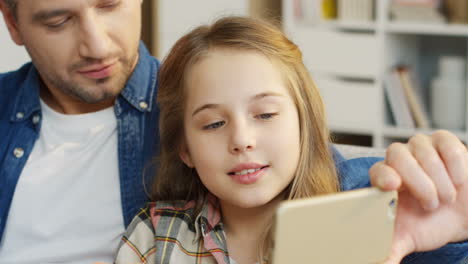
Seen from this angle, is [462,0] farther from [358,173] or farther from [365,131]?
[358,173]

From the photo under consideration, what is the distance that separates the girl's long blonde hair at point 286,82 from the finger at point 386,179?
0.83 feet

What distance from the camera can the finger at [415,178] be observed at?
3.14ft

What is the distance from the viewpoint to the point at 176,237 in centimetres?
119

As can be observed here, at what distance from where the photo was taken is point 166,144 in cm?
131

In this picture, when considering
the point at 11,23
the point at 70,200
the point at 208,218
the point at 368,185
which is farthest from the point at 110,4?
the point at 368,185

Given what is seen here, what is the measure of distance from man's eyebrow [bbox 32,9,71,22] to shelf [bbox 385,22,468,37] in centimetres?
196

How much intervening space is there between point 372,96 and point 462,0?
552 mm

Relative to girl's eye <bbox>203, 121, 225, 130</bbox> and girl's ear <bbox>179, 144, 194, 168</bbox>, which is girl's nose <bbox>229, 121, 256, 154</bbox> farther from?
girl's ear <bbox>179, 144, 194, 168</bbox>

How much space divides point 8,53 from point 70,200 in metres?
0.85

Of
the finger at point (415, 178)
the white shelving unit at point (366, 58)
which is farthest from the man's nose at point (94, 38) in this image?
the white shelving unit at point (366, 58)

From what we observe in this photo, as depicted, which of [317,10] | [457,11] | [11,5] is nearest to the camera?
[11,5]

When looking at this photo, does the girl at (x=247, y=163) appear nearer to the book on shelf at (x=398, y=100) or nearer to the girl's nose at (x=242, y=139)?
the girl's nose at (x=242, y=139)

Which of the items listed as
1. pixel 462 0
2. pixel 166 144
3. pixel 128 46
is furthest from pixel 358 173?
pixel 462 0

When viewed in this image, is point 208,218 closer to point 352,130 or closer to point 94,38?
point 94,38
